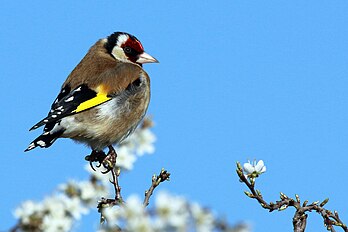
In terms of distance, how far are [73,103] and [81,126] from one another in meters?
0.23

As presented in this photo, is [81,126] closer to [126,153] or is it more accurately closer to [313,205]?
[126,153]

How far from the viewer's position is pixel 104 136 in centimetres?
614

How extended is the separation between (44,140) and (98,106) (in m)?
0.82

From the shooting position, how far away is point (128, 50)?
746 cm

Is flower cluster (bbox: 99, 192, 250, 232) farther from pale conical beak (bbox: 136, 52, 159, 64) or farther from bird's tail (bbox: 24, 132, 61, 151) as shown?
pale conical beak (bbox: 136, 52, 159, 64)

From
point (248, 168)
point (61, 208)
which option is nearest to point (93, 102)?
point (248, 168)

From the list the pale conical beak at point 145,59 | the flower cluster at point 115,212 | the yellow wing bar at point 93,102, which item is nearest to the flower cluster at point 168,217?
the flower cluster at point 115,212

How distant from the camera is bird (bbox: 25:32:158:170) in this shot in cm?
592

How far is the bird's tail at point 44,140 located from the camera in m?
5.39

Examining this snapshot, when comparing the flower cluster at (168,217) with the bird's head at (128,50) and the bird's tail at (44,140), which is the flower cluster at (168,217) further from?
the bird's head at (128,50)

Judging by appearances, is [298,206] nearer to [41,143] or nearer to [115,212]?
[115,212]

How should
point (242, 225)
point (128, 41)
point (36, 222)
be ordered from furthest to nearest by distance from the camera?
point (128, 41) → point (36, 222) → point (242, 225)

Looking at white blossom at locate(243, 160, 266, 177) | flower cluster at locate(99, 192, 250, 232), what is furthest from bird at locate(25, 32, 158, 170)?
flower cluster at locate(99, 192, 250, 232)

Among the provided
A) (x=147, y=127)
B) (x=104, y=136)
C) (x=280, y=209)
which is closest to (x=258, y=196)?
(x=280, y=209)
